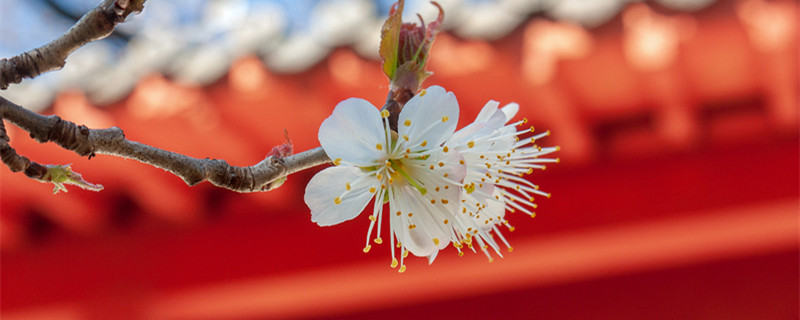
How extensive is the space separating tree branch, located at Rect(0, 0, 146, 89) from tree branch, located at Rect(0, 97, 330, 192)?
0.04 metres

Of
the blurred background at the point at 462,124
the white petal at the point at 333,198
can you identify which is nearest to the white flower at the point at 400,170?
the white petal at the point at 333,198

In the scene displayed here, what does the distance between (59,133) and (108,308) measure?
7.07 ft

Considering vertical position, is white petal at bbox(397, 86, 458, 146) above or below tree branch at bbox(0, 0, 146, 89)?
above

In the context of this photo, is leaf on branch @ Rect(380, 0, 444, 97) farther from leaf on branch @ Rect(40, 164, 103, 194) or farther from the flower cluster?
leaf on branch @ Rect(40, 164, 103, 194)

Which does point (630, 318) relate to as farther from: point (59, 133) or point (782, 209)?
point (59, 133)

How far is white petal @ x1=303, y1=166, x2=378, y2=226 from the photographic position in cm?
50

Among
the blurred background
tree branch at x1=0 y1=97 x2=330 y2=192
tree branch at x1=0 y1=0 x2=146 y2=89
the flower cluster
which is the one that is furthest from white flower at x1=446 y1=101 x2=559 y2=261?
the blurred background

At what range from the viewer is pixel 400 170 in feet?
1.79

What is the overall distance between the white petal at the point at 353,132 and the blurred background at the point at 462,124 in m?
0.67

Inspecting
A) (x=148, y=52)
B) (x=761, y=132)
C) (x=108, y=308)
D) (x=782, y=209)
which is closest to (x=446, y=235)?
(x=148, y=52)

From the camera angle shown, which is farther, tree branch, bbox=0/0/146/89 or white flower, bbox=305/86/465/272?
white flower, bbox=305/86/465/272

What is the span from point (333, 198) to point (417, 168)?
0.26 ft

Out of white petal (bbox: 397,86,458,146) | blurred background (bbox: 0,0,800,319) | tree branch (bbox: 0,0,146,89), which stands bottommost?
tree branch (bbox: 0,0,146,89)

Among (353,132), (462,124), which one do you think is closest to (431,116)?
(353,132)
